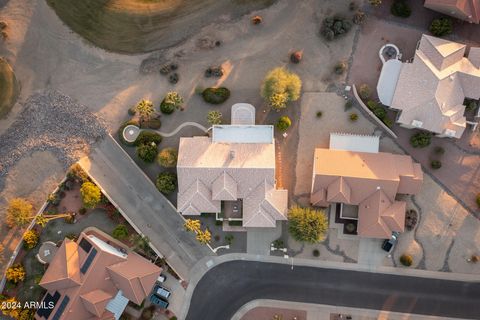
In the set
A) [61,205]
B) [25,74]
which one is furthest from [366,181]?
[25,74]

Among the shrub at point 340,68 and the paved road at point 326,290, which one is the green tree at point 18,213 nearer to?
the paved road at point 326,290

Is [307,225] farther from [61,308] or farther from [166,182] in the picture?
[61,308]

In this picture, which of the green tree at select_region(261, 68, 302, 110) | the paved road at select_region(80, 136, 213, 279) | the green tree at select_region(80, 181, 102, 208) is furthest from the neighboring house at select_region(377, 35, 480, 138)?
the green tree at select_region(80, 181, 102, 208)

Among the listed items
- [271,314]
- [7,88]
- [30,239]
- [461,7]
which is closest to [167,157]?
[30,239]

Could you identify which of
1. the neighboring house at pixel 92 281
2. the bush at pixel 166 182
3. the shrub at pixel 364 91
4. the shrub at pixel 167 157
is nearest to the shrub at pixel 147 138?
the shrub at pixel 167 157

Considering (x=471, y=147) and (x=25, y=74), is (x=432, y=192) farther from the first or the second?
(x=25, y=74)

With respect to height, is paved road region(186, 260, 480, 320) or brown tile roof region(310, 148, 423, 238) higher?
brown tile roof region(310, 148, 423, 238)

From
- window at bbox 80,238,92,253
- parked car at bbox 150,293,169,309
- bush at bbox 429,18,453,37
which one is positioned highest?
bush at bbox 429,18,453,37

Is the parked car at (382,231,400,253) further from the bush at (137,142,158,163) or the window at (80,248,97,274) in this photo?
the window at (80,248,97,274)
